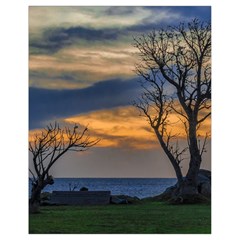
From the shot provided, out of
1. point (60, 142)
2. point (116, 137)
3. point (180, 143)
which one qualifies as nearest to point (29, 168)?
point (60, 142)

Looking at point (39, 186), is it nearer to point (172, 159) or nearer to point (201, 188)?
point (172, 159)

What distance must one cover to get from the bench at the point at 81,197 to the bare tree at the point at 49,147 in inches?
13.5

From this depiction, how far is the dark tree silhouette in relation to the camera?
12.1 meters

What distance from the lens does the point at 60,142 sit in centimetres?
1224

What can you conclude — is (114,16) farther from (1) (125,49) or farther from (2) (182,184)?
(2) (182,184)

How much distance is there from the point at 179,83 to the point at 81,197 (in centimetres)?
237

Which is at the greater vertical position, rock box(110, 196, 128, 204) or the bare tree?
the bare tree

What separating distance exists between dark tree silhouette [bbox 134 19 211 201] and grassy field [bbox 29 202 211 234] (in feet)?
2.58

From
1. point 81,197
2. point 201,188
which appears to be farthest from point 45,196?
point 201,188

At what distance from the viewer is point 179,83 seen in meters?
12.7

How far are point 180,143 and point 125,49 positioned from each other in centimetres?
180

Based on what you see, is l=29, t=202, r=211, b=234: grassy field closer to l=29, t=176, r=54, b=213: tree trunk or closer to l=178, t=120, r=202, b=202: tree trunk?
l=29, t=176, r=54, b=213: tree trunk

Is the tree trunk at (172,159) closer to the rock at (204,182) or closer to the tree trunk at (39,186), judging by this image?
the rock at (204,182)

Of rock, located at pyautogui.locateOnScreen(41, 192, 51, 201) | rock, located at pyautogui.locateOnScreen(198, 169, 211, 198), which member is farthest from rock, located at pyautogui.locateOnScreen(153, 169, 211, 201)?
rock, located at pyautogui.locateOnScreen(41, 192, 51, 201)
